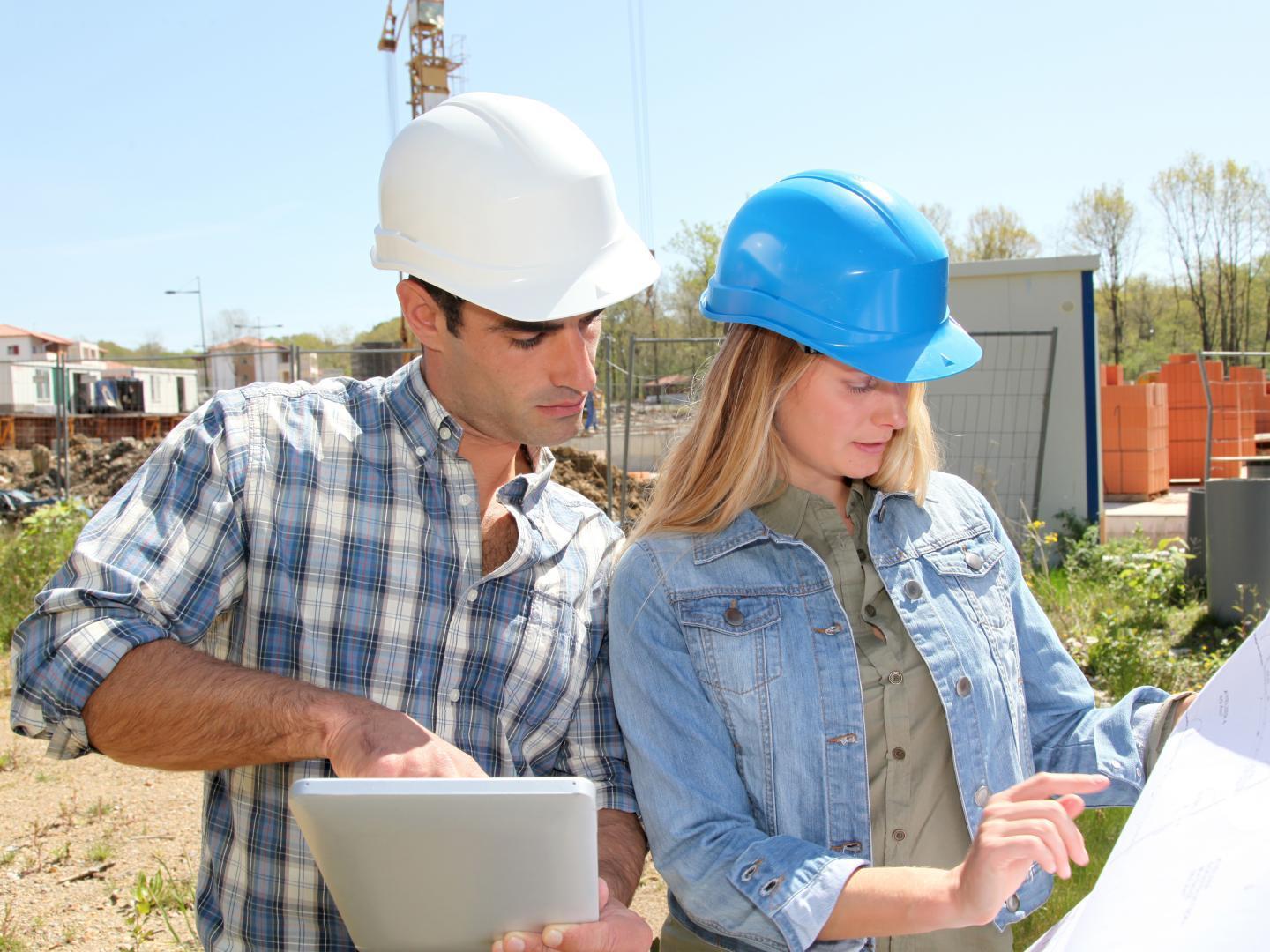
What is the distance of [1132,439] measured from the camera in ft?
43.5

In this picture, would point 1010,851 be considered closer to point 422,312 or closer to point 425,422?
point 425,422

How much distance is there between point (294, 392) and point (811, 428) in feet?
3.28

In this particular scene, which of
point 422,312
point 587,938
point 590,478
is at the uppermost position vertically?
point 422,312

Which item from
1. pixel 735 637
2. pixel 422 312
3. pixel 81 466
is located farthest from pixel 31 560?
pixel 81 466

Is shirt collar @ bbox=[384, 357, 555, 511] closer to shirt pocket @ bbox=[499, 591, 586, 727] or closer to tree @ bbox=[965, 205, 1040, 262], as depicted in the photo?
shirt pocket @ bbox=[499, 591, 586, 727]

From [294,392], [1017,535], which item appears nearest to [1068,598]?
[1017,535]

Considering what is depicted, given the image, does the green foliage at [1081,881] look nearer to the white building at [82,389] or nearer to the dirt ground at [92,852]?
the dirt ground at [92,852]

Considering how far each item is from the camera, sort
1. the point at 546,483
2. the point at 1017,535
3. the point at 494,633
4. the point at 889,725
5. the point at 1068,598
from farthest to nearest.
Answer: the point at 1017,535 → the point at 1068,598 → the point at 546,483 → the point at 494,633 → the point at 889,725

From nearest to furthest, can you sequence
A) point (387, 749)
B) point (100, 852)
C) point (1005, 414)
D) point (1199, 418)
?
point (387, 749) → point (100, 852) → point (1005, 414) → point (1199, 418)

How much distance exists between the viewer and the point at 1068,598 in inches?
265

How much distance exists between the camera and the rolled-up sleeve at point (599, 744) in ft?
6.84

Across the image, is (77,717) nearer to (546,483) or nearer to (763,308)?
(546,483)

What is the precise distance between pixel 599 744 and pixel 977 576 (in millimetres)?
806

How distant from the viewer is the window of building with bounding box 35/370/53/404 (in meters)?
38.7
